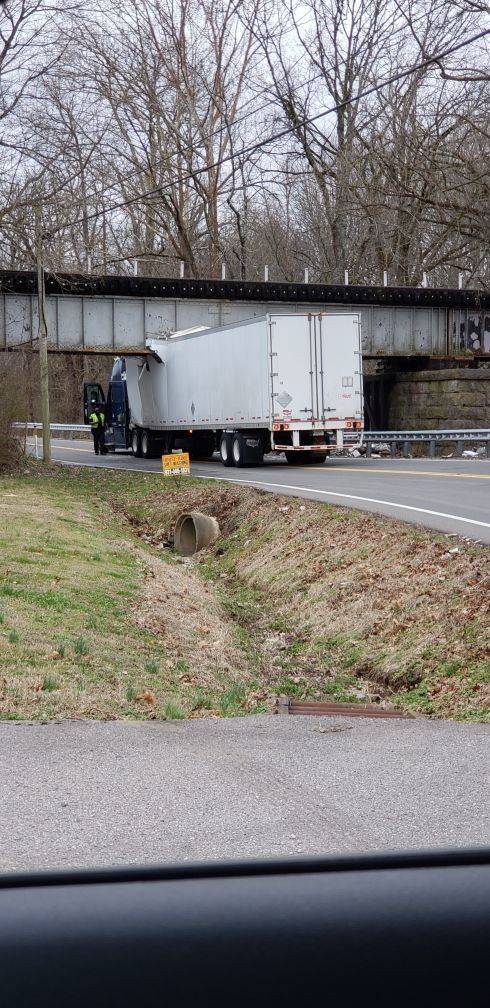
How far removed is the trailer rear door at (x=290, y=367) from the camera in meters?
28.9

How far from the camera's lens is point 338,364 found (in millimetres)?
29266

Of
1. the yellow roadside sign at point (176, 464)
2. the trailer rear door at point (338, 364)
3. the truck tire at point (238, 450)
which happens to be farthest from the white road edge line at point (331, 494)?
the trailer rear door at point (338, 364)

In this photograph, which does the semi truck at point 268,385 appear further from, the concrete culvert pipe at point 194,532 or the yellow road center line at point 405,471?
the concrete culvert pipe at point 194,532

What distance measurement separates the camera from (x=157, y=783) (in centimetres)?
571

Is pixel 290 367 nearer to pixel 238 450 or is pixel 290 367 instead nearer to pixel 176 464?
pixel 238 450

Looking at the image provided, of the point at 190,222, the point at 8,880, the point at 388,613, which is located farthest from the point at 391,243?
the point at 8,880

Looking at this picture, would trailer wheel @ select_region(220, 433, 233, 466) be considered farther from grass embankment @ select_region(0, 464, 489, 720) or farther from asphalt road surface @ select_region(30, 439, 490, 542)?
grass embankment @ select_region(0, 464, 489, 720)

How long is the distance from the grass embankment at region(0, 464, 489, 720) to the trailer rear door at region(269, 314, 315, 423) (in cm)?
887

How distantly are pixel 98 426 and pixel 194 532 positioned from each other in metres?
23.2

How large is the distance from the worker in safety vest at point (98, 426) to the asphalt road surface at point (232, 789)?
35.4 metres

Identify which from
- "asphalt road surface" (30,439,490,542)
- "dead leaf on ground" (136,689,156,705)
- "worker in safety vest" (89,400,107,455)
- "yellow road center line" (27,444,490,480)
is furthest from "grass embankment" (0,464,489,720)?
"worker in safety vest" (89,400,107,455)

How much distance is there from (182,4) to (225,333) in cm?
2500

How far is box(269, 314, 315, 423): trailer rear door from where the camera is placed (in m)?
28.9

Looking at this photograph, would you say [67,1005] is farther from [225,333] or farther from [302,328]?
[225,333]
